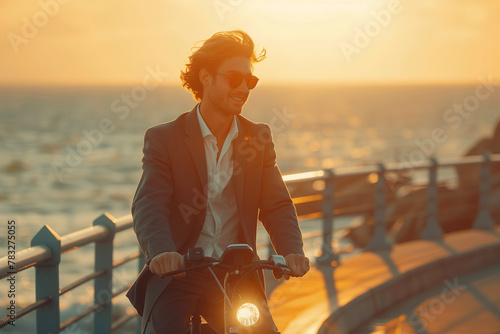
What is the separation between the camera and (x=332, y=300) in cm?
740

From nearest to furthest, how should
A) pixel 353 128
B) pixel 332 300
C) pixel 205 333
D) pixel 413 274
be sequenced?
pixel 205 333 → pixel 332 300 → pixel 413 274 → pixel 353 128

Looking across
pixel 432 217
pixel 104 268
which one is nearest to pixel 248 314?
pixel 104 268

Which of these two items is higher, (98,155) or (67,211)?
(98,155)

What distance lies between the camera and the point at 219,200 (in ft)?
12.0

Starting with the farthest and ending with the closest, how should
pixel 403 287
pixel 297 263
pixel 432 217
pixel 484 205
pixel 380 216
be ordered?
pixel 484 205 < pixel 432 217 < pixel 380 216 < pixel 403 287 < pixel 297 263

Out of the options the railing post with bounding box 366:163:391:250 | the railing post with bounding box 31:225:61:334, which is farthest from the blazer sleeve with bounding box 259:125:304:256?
the railing post with bounding box 366:163:391:250

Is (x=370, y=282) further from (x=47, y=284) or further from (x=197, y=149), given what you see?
(x=197, y=149)

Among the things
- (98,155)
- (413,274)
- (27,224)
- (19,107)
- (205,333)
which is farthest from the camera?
(19,107)

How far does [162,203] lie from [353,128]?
103642 mm

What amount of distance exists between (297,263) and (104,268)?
7.50ft

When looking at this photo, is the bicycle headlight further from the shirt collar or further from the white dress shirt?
the shirt collar

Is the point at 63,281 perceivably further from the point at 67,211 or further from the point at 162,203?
the point at 162,203

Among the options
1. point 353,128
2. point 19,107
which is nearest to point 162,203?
point 353,128

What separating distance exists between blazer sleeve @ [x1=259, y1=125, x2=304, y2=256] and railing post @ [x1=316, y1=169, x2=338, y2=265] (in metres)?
5.61
